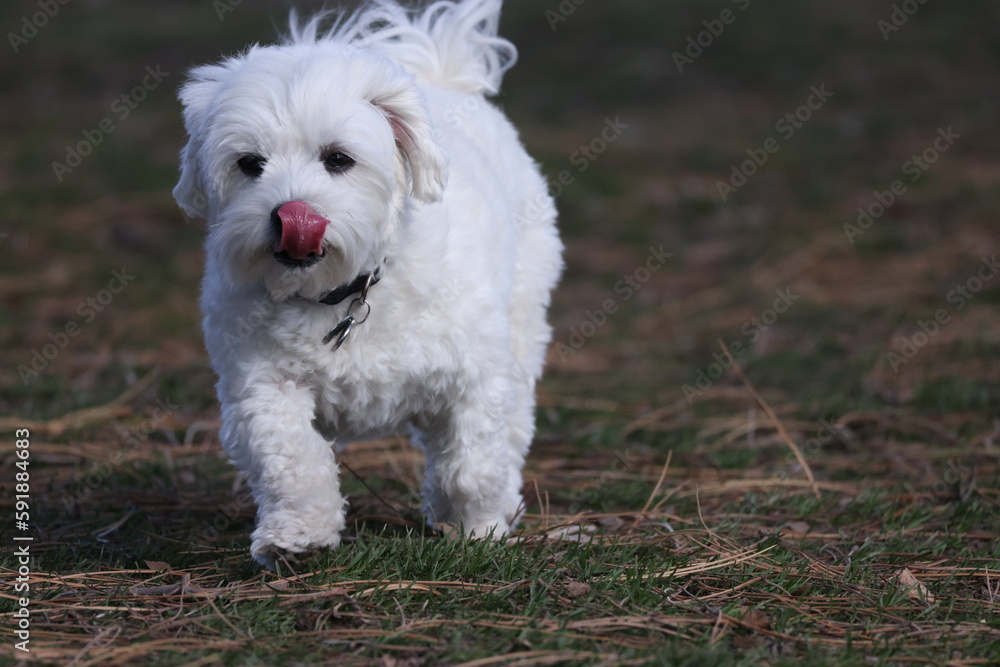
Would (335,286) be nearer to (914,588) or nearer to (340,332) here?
(340,332)

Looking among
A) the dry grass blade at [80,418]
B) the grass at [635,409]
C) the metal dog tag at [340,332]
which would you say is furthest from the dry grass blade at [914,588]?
the dry grass blade at [80,418]

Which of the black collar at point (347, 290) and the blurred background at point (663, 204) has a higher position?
the black collar at point (347, 290)

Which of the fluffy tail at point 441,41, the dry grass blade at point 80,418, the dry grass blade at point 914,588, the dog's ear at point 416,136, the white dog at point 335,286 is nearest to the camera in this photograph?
the white dog at point 335,286

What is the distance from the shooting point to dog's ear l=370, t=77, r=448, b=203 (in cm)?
299

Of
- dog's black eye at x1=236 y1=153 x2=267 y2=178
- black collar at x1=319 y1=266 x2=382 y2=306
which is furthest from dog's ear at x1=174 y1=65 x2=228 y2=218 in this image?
black collar at x1=319 y1=266 x2=382 y2=306

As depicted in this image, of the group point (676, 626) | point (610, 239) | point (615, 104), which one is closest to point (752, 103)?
point (615, 104)

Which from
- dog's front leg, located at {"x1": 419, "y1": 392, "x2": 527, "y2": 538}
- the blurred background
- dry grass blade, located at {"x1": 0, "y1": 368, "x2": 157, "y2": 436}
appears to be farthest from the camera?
the blurred background

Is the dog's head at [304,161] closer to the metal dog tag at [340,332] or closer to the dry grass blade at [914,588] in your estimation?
the metal dog tag at [340,332]

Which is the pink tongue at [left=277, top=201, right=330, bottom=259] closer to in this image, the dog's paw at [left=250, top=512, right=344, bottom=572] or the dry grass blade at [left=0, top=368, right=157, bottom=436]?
the dog's paw at [left=250, top=512, right=344, bottom=572]

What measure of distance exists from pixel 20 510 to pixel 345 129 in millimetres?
1847

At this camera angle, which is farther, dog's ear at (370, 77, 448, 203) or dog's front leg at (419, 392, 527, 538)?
dog's front leg at (419, 392, 527, 538)

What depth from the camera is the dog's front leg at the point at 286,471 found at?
289cm

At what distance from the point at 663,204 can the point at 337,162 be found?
604 centimetres

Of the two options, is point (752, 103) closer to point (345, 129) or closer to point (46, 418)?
point (46, 418)
